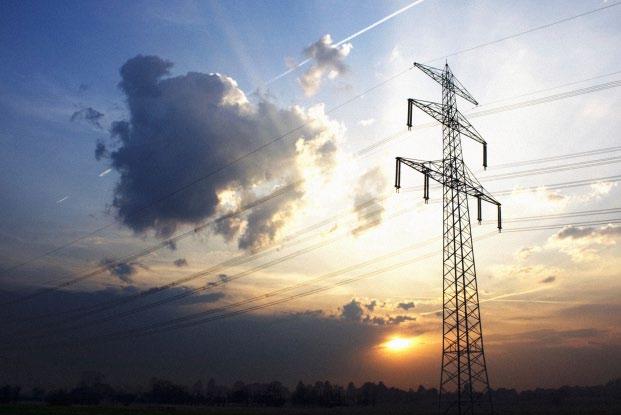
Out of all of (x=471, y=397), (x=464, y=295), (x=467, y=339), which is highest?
(x=464, y=295)

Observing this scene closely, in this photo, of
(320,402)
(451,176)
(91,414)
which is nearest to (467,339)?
(451,176)

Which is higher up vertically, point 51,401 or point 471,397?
point 471,397

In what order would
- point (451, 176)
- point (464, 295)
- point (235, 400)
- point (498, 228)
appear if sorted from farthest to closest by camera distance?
point (235, 400) → point (498, 228) → point (451, 176) → point (464, 295)

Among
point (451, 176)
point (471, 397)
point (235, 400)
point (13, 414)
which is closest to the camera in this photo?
point (471, 397)

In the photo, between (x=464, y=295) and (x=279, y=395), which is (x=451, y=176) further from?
(x=279, y=395)

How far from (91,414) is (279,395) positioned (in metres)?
127

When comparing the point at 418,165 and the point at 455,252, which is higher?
the point at 418,165

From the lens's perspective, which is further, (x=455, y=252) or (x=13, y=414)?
(x=13, y=414)

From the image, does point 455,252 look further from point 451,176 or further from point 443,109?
point 443,109

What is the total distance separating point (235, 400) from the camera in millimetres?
198250

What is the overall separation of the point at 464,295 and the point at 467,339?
360 cm

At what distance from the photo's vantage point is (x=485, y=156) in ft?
164

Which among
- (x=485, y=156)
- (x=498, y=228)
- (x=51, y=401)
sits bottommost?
(x=51, y=401)

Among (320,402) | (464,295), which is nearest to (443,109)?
(464,295)
